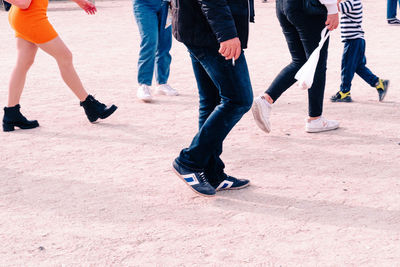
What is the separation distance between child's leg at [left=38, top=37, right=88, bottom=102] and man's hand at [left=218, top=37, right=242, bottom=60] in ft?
7.56

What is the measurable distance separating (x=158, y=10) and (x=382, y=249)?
4002 millimetres

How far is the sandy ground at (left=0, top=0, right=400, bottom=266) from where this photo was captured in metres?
3.15

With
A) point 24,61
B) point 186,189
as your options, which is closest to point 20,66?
point 24,61

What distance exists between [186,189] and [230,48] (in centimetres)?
105

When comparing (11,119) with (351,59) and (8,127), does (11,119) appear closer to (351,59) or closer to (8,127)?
(8,127)

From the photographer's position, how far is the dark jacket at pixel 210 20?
11.1ft

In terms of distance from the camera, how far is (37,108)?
6230 mm

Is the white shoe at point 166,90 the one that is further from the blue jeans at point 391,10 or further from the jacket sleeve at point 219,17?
the blue jeans at point 391,10

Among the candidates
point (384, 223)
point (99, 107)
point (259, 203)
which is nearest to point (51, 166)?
point (99, 107)

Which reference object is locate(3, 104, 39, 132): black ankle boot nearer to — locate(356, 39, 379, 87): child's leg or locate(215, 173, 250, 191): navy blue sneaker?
locate(215, 173, 250, 191): navy blue sneaker

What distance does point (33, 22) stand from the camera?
522cm

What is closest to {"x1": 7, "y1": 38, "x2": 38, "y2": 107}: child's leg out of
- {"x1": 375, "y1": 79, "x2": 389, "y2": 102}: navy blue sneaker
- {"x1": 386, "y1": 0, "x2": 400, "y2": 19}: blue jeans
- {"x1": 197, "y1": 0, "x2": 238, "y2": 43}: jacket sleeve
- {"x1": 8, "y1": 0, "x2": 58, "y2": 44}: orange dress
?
{"x1": 8, "y1": 0, "x2": 58, "y2": 44}: orange dress

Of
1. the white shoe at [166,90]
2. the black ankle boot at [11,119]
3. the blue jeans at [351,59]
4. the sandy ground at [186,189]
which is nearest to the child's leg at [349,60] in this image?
the blue jeans at [351,59]

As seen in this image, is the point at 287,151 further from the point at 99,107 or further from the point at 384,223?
the point at 99,107
